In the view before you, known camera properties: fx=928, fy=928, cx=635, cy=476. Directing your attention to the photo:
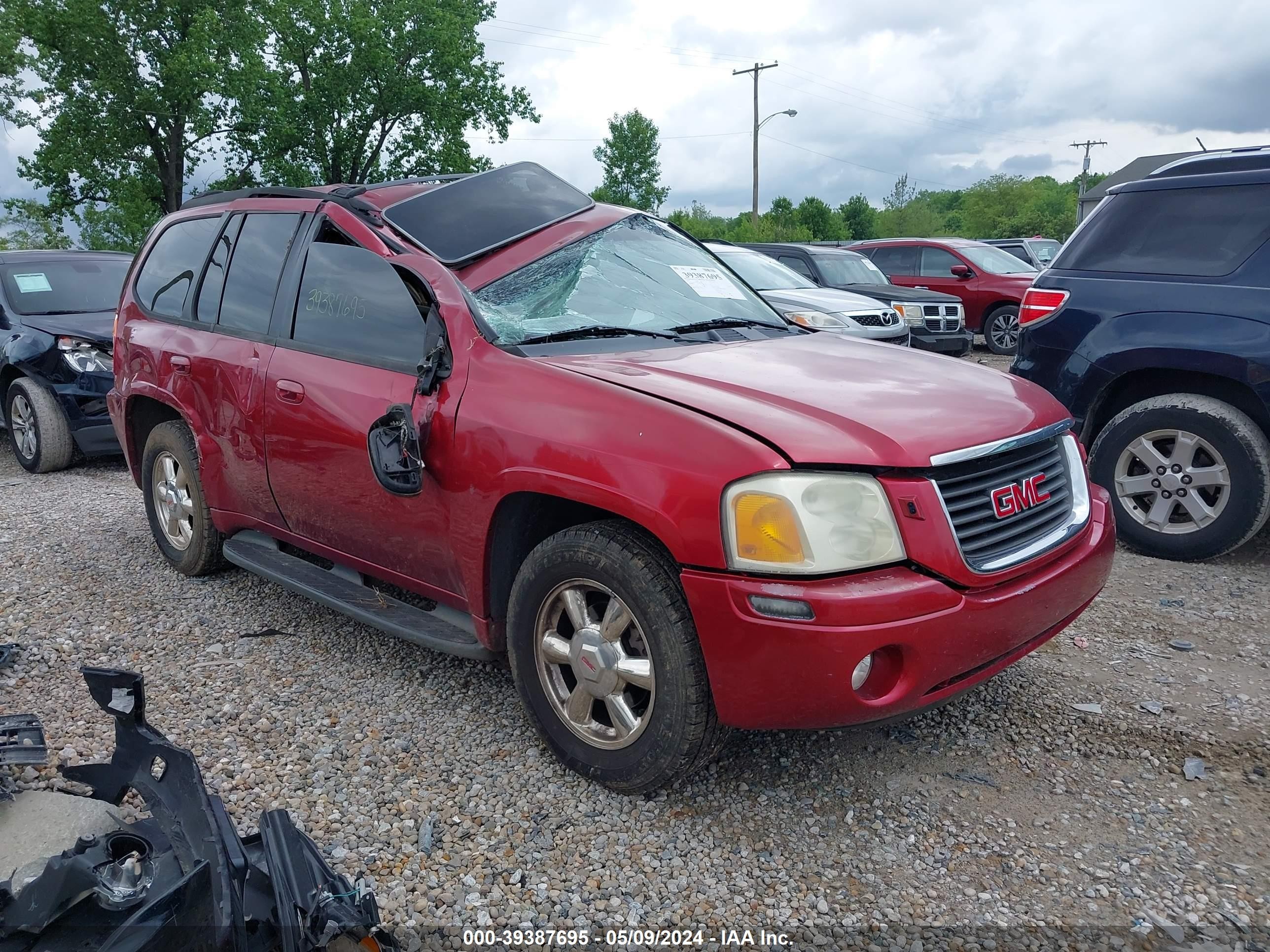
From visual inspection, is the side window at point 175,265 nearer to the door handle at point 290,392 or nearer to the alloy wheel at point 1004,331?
the door handle at point 290,392

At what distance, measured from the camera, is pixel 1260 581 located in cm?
443

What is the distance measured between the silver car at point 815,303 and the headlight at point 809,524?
6354 mm

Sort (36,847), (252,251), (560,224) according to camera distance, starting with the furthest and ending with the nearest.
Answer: (252,251) → (560,224) → (36,847)

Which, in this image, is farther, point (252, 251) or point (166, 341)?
point (166, 341)

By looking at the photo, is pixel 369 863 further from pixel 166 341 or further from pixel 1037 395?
pixel 166 341

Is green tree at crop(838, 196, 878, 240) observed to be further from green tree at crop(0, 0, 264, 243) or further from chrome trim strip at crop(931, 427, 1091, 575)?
chrome trim strip at crop(931, 427, 1091, 575)

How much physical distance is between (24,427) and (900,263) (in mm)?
12199

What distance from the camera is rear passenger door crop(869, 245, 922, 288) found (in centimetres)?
1466

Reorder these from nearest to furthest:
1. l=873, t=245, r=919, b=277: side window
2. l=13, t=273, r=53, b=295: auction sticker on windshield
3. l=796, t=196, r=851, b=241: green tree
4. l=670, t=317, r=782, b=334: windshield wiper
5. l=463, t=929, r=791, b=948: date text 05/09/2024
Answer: l=463, t=929, r=791, b=948: date text 05/09/2024
l=670, t=317, r=782, b=334: windshield wiper
l=13, t=273, r=53, b=295: auction sticker on windshield
l=873, t=245, r=919, b=277: side window
l=796, t=196, r=851, b=241: green tree

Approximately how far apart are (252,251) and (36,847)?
8.12 feet

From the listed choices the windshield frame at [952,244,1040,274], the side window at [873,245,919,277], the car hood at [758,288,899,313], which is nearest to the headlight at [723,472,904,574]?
the car hood at [758,288,899,313]

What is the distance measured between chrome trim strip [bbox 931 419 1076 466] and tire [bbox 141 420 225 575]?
3328 millimetres

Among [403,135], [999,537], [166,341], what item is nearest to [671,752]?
[999,537]

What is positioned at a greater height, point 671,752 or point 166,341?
point 166,341
